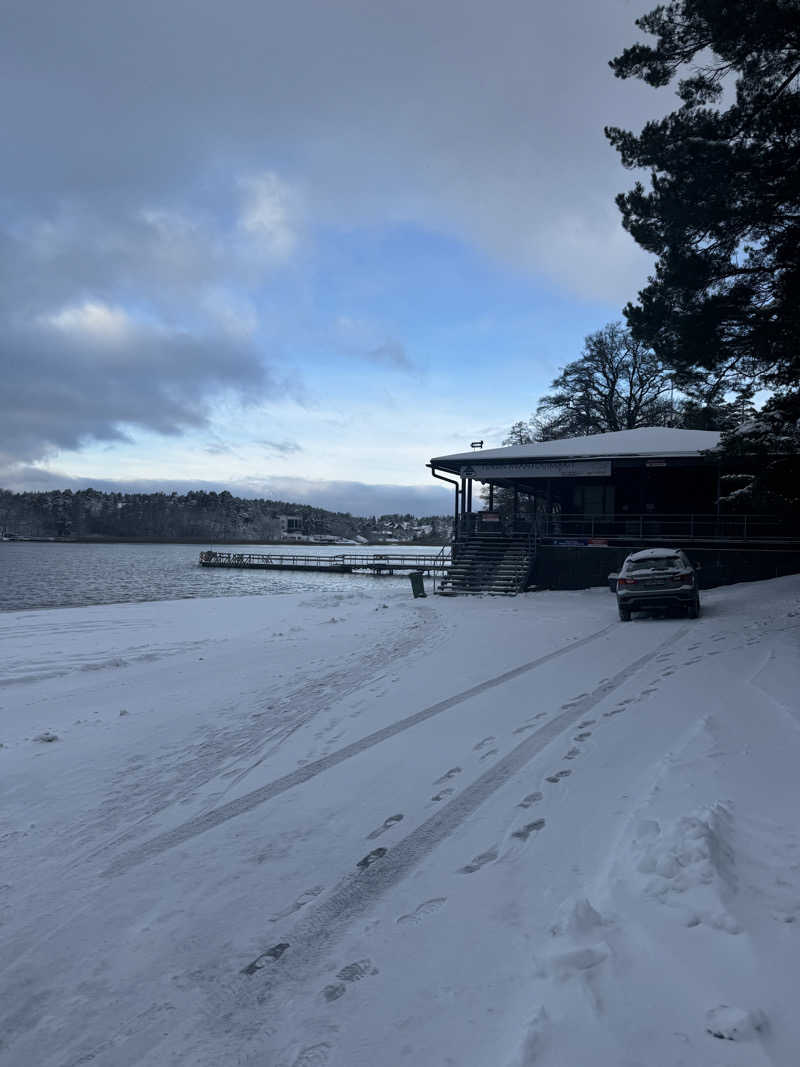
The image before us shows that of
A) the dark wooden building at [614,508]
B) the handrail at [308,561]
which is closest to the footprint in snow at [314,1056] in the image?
the dark wooden building at [614,508]

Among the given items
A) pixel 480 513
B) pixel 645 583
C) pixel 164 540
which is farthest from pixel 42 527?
pixel 645 583

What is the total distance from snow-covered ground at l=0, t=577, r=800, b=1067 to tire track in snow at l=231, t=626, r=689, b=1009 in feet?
0.06

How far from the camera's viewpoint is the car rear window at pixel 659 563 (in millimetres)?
15016

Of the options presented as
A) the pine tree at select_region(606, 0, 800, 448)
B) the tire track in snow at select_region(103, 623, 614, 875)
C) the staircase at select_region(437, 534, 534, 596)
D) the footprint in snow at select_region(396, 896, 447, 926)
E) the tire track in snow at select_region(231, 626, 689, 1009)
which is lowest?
the tire track in snow at select_region(103, 623, 614, 875)

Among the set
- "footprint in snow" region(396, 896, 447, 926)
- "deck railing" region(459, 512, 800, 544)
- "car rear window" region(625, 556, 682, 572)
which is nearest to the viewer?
"footprint in snow" region(396, 896, 447, 926)

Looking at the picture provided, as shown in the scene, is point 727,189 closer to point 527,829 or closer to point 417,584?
point 527,829

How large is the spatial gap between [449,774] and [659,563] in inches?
441

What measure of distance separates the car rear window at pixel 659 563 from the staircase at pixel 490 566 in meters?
8.21

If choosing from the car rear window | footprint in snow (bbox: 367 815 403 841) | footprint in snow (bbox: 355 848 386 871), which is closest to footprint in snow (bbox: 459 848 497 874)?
footprint in snow (bbox: 355 848 386 871)

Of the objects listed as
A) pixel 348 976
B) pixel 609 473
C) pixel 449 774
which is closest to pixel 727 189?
pixel 449 774

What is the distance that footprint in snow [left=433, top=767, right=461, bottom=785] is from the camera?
5.24m

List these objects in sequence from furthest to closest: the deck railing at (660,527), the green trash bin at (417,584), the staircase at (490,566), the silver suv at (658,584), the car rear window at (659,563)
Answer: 1. the staircase at (490,566)
2. the deck railing at (660,527)
3. the green trash bin at (417,584)
4. the car rear window at (659,563)
5. the silver suv at (658,584)

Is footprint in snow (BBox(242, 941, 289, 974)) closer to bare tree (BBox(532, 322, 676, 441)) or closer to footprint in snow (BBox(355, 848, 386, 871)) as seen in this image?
footprint in snow (BBox(355, 848, 386, 871))

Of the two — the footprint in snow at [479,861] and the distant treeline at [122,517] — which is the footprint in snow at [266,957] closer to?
the footprint in snow at [479,861]
